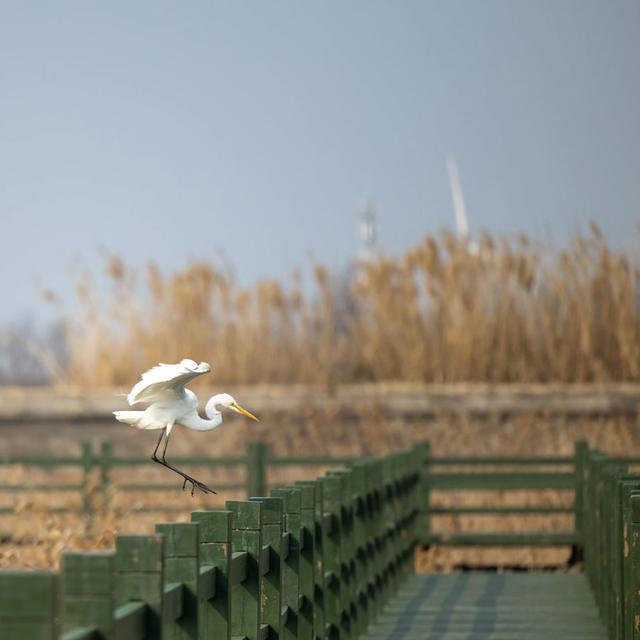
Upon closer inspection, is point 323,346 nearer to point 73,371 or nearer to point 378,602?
point 73,371

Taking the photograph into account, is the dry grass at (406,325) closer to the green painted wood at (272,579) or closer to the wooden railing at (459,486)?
the wooden railing at (459,486)

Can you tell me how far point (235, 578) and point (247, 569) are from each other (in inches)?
7.3

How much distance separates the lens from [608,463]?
9.23m

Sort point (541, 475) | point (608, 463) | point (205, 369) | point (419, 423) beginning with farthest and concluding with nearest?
point (419, 423), point (541, 475), point (608, 463), point (205, 369)

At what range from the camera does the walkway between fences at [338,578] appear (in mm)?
3227

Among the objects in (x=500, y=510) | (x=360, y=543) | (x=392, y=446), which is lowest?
(x=500, y=510)

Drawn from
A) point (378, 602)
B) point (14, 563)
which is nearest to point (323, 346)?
point (378, 602)

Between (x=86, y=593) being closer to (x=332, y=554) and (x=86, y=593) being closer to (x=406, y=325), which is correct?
(x=332, y=554)

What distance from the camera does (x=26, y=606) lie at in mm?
2914

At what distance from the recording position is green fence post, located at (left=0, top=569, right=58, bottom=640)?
290 centimetres

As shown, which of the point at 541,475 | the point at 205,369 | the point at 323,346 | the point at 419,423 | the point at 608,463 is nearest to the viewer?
the point at 205,369

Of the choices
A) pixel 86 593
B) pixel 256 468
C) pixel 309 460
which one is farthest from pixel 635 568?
pixel 256 468

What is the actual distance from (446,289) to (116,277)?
159 inches

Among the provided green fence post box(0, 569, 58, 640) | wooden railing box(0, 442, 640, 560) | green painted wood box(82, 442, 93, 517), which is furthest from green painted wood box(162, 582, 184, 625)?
green painted wood box(82, 442, 93, 517)
